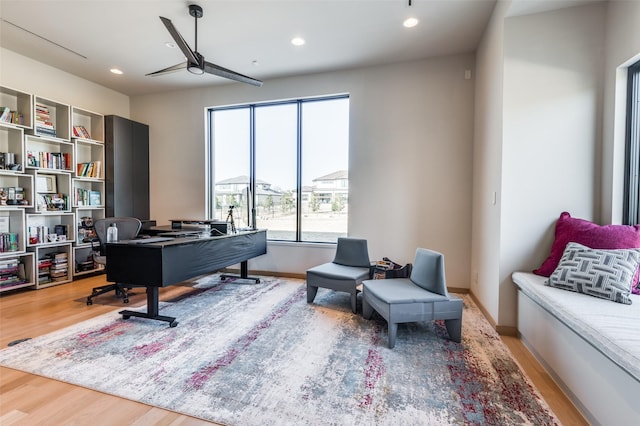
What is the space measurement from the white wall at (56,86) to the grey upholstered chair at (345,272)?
4458mm

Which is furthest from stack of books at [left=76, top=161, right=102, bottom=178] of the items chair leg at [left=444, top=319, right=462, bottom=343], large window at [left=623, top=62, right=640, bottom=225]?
large window at [left=623, top=62, right=640, bottom=225]

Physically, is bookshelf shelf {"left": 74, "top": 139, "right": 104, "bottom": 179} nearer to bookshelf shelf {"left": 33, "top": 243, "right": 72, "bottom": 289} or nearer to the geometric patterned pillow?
bookshelf shelf {"left": 33, "top": 243, "right": 72, "bottom": 289}

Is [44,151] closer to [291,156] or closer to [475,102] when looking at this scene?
[291,156]

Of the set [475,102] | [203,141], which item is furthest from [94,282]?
[475,102]

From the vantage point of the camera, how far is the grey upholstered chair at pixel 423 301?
7.61 feet

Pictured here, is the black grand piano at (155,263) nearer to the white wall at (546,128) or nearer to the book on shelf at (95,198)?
the book on shelf at (95,198)

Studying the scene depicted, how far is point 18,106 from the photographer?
12.5ft

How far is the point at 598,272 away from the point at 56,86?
21.2 ft

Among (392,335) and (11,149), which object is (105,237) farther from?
(392,335)

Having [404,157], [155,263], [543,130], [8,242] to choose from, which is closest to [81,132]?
[8,242]

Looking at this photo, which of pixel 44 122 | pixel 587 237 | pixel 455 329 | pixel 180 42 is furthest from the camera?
pixel 44 122

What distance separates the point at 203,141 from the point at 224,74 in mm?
2121

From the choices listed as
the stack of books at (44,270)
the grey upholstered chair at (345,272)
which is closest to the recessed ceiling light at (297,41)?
the grey upholstered chair at (345,272)

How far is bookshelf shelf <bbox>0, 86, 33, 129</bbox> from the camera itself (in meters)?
3.63
